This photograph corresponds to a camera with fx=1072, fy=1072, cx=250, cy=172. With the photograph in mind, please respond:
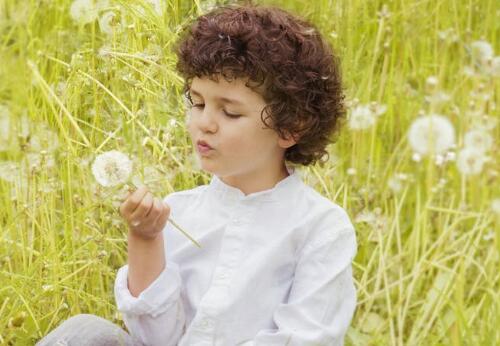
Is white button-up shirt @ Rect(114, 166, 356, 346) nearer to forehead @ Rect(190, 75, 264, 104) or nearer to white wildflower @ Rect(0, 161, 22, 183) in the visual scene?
forehead @ Rect(190, 75, 264, 104)

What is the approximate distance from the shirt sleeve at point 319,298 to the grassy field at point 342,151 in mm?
337

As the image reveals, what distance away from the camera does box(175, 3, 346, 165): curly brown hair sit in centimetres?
143

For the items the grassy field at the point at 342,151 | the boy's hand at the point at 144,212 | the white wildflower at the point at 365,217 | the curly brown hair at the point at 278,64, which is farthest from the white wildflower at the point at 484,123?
the boy's hand at the point at 144,212

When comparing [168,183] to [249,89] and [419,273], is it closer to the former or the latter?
[249,89]

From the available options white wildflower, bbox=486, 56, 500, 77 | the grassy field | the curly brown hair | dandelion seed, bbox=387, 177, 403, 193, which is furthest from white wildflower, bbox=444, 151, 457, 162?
the curly brown hair

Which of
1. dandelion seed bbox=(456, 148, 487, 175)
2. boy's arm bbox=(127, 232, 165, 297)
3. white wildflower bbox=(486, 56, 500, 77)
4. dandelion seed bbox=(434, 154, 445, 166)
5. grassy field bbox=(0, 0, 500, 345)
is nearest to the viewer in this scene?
boy's arm bbox=(127, 232, 165, 297)

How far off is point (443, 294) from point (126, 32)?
2.53 feet

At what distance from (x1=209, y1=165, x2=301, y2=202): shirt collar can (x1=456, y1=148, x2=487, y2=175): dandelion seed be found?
871 millimetres

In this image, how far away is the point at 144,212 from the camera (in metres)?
1.35

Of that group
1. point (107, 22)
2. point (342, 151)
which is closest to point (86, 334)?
point (107, 22)

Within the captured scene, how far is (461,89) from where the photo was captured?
2.41 metres

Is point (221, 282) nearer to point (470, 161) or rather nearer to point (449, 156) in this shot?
point (449, 156)

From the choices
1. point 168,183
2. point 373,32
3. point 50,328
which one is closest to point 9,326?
point 50,328

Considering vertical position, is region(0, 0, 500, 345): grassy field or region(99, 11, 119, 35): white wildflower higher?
region(99, 11, 119, 35): white wildflower
